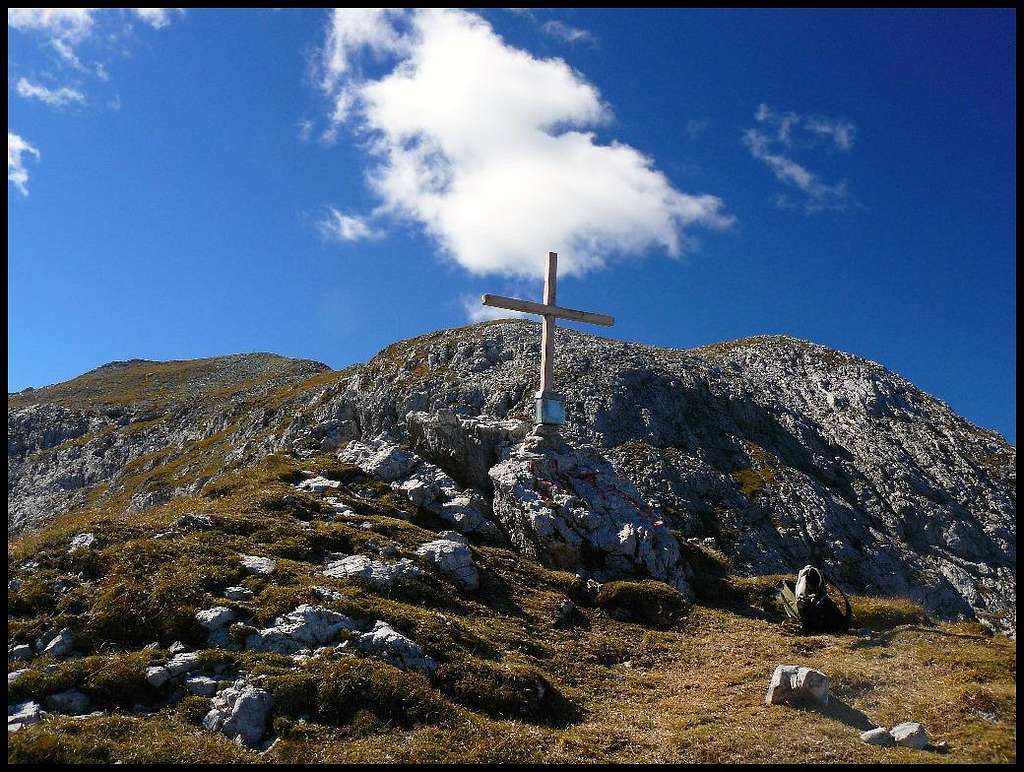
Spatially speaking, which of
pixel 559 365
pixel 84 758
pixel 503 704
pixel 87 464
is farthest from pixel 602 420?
pixel 87 464

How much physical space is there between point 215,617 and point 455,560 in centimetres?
831

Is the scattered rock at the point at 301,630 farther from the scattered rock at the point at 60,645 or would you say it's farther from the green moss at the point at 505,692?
the scattered rock at the point at 60,645

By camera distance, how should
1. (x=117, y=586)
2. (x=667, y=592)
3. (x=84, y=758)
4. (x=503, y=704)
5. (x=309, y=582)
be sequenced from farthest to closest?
(x=667, y=592)
(x=309, y=582)
(x=117, y=586)
(x=503, y=704)
(x=84, y=758)

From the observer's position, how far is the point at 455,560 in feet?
69.8

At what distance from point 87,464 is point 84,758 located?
118 meters

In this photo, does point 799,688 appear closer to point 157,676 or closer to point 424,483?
point 157,676

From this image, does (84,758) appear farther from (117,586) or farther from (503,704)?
(503,704)

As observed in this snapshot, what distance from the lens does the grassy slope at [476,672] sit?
442 inches

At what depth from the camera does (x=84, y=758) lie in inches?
391

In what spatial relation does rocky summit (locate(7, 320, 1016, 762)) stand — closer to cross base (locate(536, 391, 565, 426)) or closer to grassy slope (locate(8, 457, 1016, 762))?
grassy slope (locate(8, 457, 1016, 762))

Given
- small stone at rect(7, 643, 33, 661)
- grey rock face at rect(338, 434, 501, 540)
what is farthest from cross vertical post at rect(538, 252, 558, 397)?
small stone at rect(7, 643, 33, 661)

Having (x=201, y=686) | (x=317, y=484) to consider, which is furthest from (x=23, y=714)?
(x=317, y=484)

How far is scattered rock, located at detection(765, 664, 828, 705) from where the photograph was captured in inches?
514

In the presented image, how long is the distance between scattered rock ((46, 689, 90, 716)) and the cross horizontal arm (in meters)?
18.9
